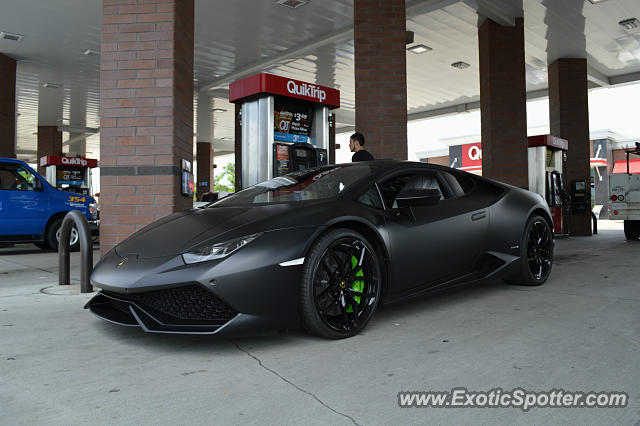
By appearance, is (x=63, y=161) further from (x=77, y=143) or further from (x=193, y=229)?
(x=193, y=229)

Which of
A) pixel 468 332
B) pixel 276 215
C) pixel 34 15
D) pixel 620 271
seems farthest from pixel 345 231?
pixel 34 15

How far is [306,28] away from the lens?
35.1ft

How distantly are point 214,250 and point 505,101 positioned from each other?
9.60 m

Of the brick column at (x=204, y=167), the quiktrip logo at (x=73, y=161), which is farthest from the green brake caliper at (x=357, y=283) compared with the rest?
the brick column at (x=204, y=167)

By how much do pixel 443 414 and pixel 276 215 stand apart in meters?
1.35

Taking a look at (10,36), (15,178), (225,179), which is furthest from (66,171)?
(225,179)

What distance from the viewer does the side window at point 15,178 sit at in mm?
7930

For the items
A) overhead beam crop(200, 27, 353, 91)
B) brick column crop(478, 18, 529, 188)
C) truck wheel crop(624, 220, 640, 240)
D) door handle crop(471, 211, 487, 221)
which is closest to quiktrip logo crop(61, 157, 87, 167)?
overhead beam crop(200, 27, 353, 91)

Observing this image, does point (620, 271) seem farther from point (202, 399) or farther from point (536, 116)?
point (536, 116)

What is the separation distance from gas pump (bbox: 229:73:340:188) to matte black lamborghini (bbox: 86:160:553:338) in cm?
183

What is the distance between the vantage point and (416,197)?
9.76ft

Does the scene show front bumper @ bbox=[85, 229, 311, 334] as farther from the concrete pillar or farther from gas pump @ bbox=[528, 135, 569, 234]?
the concrete pillar

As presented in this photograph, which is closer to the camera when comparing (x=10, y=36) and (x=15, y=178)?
(x=15, y=178)

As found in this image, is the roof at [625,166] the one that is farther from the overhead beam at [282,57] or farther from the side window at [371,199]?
the side window at [371,199]
